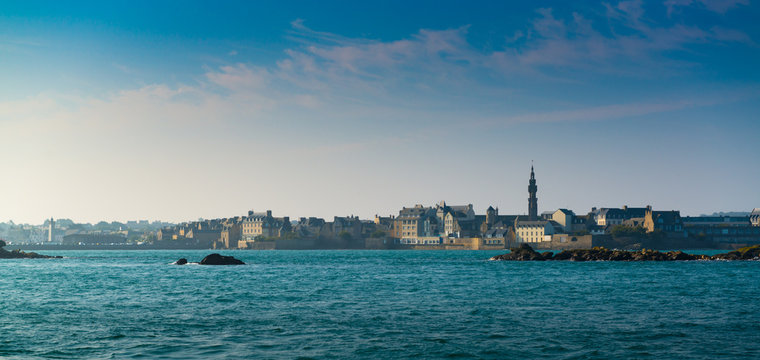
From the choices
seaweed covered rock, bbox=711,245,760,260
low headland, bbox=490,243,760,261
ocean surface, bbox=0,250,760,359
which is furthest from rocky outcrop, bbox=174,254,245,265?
seaweed covered rock, bbox=711,245,760,260

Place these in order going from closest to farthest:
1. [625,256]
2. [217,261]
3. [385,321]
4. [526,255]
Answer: [385,321] → [217,261] → [625,256] → [526,255]

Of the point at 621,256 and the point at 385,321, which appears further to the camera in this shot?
the point at 621,256

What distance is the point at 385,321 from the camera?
125 feet

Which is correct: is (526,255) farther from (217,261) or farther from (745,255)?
(217,261)

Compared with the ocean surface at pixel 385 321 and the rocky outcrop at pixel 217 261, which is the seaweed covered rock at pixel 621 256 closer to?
the rocky outcrop at pixel 217 261

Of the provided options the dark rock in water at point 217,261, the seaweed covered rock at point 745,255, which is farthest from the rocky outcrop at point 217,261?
the seaweed covered rock at point 745,255

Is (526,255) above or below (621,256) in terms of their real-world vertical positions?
above

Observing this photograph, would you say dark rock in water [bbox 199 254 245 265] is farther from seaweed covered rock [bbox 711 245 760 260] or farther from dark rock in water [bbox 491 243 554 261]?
seaweed covered rock [bbox 711 245 760 260]

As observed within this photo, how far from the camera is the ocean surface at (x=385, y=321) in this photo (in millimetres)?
29000

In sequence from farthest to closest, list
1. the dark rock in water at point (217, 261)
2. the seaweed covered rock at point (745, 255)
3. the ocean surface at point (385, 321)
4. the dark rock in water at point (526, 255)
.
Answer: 1. the dark rock in water at point (526, 255)
2. the seaweed covered rock at point (745, 255)
3. the dark rock in water at point (217, 261)
4. the ocean surface at point (385, 321)

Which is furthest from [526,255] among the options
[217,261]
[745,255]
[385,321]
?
[385,321]

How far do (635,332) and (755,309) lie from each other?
46.9 ft

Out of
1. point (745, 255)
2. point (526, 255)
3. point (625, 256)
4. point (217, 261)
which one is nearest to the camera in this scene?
point (217, 261)

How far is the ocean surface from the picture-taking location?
2900 cm
